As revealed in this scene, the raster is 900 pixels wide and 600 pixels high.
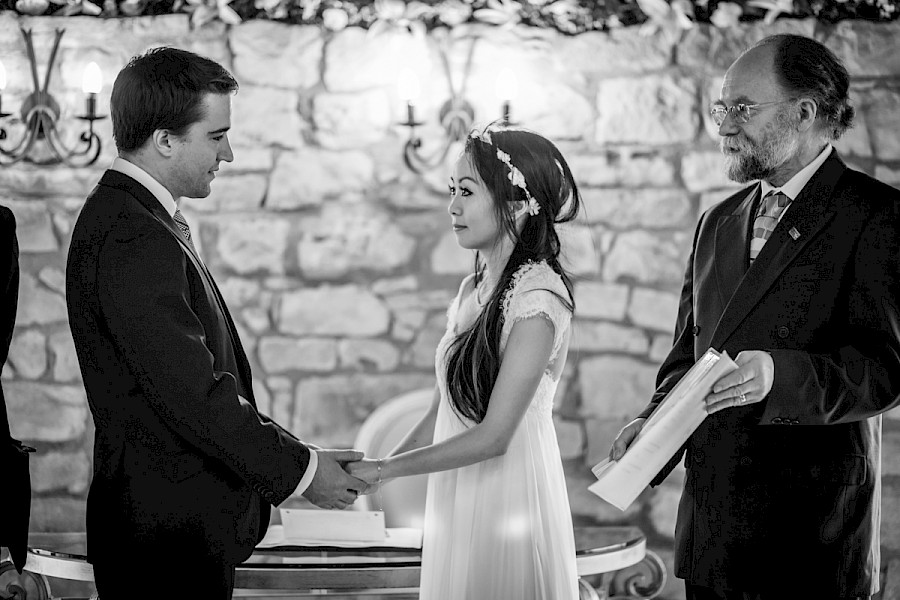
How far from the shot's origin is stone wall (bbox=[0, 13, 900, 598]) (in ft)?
11.0

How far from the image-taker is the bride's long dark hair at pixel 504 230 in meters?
2.12

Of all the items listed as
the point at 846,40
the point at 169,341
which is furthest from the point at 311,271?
the point at 846,40

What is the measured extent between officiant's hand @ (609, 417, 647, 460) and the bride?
0.69 ft

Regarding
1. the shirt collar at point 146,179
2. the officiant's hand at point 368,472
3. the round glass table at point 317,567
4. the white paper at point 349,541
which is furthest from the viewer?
the white paper at point 349,541

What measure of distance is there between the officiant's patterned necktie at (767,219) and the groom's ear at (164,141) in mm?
1252

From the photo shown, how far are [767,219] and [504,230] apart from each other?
59 cm

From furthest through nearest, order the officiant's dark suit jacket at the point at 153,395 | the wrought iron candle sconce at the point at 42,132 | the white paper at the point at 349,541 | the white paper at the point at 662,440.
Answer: the wrought iron candle sconce at the point at 42,132 → the white paper at the point at 349,541 → the officiant's dark suit jacket at the point at 153,395 → the white paper at the point at 662,440

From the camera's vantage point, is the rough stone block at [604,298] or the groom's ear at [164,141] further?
the rough stone block at [604,298]

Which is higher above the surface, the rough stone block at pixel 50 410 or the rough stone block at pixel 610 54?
the rough stone block at pixel 610 54

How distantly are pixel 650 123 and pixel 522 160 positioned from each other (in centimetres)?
135

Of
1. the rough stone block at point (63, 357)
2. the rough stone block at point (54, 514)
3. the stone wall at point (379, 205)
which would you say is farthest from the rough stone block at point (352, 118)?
the rough stone block at point (54, 514)

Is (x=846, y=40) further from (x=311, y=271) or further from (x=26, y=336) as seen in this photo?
(x=26, y=336)

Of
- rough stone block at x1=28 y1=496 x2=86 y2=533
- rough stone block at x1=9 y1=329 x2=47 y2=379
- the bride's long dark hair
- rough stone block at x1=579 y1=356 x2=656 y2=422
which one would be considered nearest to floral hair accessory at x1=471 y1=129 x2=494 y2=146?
the bride's long dark hair

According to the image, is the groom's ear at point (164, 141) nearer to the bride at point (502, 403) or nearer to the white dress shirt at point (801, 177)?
the bride at point (502, 403)
